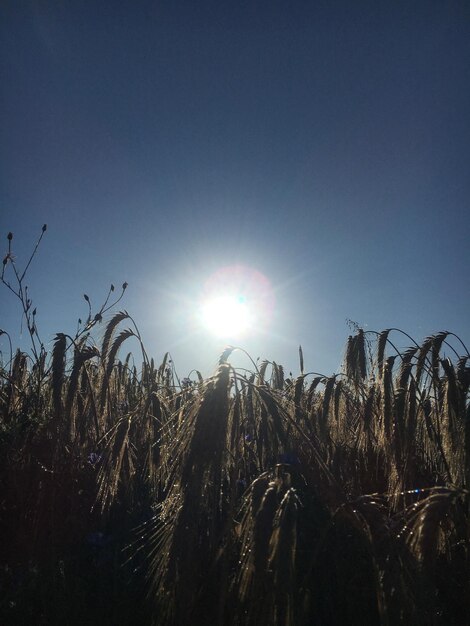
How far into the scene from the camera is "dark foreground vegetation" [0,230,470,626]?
4.77 ft

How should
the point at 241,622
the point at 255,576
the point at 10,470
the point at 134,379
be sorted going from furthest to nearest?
the point at 134,379, the point at 10,470, the point at 241,622, the point at 255,576

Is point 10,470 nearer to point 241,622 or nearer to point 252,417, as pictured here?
point 241,622

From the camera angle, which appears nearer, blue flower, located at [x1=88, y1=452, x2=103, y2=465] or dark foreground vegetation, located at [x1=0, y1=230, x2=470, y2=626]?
dark foreground vegetation, located at [x1=0, y1=230, x2=470, y2=626]

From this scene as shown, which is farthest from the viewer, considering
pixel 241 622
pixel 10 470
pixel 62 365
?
pixel 10 470

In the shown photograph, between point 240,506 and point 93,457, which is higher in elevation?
point 93,457

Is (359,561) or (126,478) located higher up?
(126,478)

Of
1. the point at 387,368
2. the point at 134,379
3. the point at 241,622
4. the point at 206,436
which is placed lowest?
the point at 241,622

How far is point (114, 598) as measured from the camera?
2.45m

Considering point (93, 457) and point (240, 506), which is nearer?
point (240, 506)

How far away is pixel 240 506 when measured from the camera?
1.95 metres

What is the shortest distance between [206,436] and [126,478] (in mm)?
1729

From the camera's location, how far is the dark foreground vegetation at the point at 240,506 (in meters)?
1.45

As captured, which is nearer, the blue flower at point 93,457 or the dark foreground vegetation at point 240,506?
the dark foreground vegetation at point 240,506

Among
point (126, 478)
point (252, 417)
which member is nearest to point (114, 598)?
point (126, 478)
